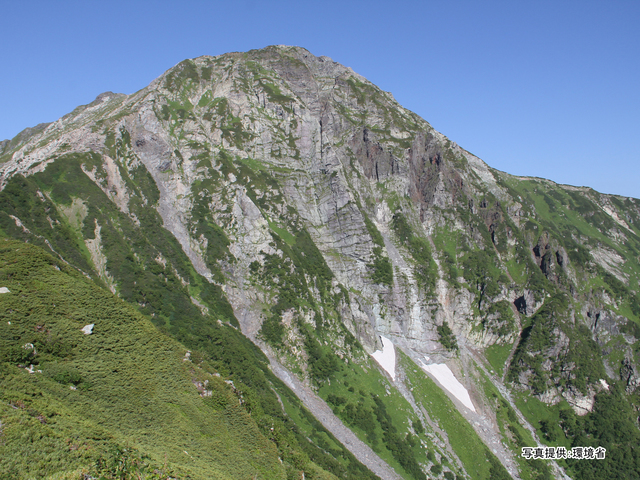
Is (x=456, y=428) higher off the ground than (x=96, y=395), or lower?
lower

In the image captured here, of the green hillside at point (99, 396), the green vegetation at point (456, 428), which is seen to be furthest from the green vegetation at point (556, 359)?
the green hillside at point (99, 396)

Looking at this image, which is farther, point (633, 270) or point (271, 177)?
point (633, 270)

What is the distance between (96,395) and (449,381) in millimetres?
108998

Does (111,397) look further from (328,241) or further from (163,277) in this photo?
(328,241)

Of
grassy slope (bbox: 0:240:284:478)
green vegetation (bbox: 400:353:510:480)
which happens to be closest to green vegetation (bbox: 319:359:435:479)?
green vegetation (bbox: 400:353:510:480)

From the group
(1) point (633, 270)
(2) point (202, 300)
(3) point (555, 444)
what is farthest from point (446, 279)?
(1) point (633, 270)

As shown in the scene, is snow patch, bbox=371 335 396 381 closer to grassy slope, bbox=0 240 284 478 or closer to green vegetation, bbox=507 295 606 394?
green vegetation, bbox=507 295 606 394

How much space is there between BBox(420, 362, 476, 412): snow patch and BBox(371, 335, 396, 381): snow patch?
1039 centimetres

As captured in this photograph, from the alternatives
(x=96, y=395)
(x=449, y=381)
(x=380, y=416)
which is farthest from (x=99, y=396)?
(x=449, y=381)

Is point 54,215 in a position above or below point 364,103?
below

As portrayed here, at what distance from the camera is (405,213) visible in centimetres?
15912

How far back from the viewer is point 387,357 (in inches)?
4550

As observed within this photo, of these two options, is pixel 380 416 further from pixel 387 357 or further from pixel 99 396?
pixel 99 396

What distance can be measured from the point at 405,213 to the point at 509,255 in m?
48.2
